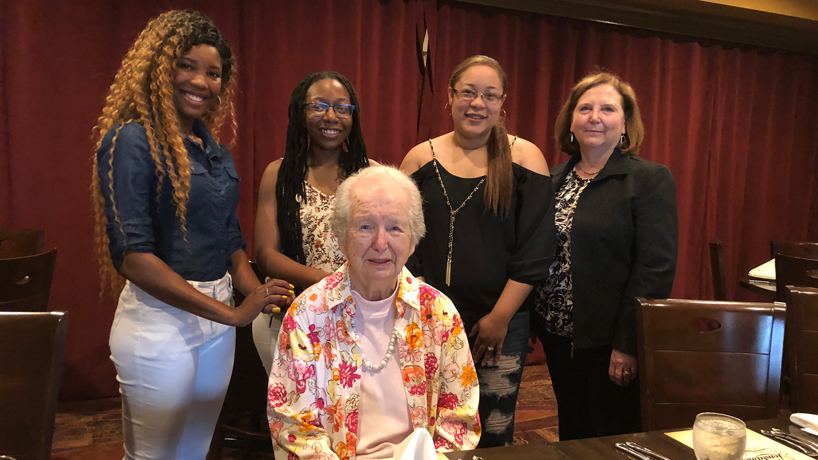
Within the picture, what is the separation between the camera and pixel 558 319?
76.1 inches

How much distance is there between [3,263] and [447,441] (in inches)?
67.2

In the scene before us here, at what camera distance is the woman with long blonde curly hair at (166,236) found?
4.33ft

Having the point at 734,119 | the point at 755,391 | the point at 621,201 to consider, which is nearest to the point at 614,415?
the point at 755,391

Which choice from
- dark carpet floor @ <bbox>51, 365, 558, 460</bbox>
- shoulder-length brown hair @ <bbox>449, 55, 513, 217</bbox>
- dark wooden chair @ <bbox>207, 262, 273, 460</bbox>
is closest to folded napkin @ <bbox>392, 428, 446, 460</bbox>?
shoulder-length brown hair @ <bbox>449, 55, 513, 217</bbox>

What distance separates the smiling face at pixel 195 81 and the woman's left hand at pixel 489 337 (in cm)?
113

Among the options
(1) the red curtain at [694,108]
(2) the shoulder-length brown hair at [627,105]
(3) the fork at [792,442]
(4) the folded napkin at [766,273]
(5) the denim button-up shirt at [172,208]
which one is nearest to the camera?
(3) the fork at [792,442]

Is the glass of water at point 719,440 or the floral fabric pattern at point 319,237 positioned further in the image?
the floral fabric pattern at point 319,237

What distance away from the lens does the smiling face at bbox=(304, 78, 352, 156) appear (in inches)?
71.0

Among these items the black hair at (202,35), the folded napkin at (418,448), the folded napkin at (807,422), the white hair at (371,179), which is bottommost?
the folded napkin at (807,422)

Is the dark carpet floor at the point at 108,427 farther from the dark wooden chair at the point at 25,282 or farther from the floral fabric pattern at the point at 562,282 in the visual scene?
the floral fabric pattern at the point at 562,282

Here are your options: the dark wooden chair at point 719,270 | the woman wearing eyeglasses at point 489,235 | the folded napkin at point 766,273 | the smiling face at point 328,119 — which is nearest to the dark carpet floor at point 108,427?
the woman wearing eyeglasses at point 489,235

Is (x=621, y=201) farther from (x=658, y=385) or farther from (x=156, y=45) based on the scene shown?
(x=156, y=45)

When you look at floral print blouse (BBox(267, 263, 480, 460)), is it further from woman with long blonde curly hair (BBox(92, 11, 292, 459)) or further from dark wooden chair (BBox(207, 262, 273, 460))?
dark wooden chair (BBox(207, 262, 273, 460))

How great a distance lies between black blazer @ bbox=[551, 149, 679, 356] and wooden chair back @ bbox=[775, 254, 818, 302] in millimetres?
1221
